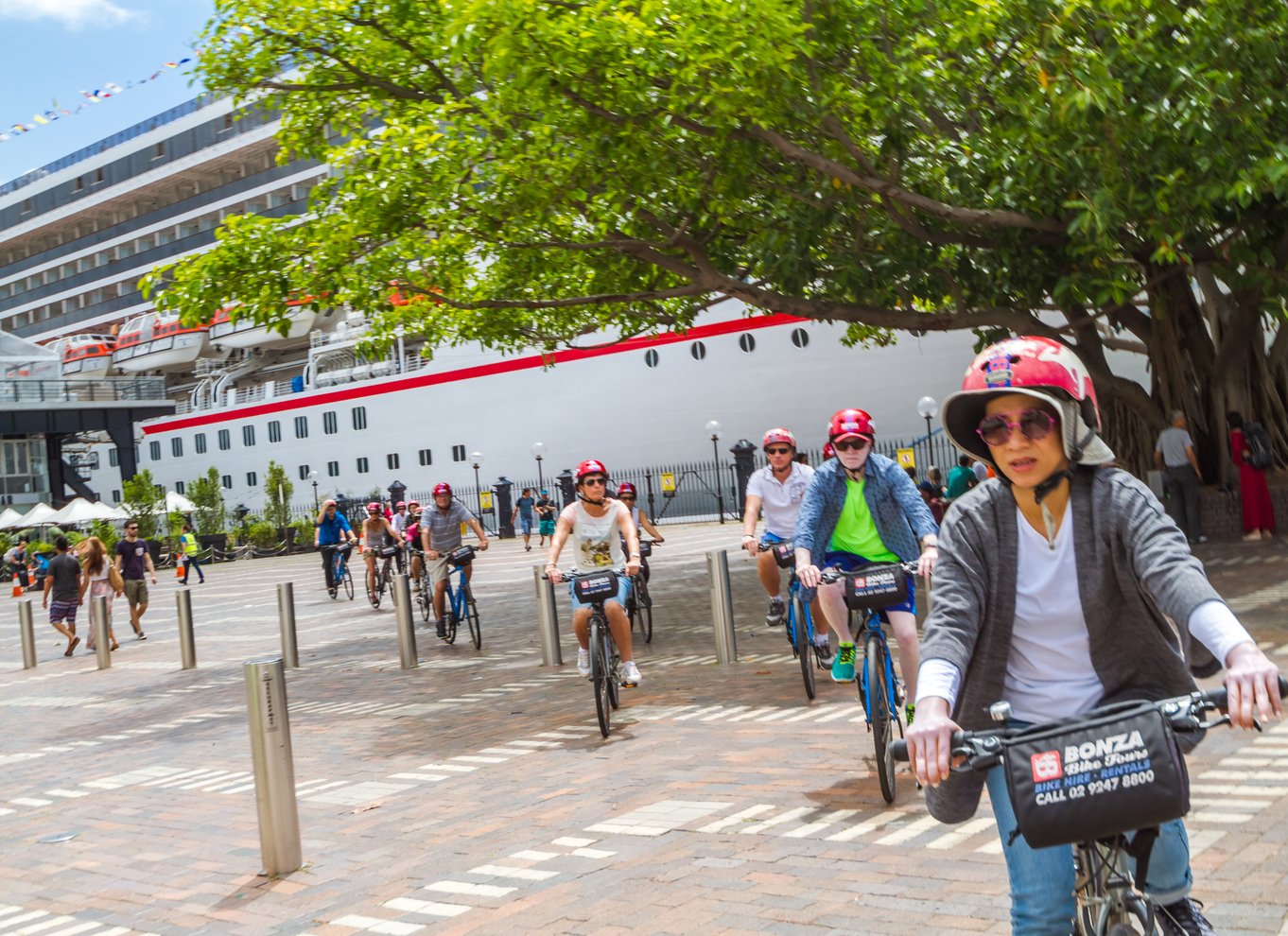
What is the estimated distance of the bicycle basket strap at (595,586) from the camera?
8.34 meters

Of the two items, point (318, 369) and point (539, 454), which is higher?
point (318, 369)

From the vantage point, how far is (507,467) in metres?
41.3

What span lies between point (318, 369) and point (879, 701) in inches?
1705

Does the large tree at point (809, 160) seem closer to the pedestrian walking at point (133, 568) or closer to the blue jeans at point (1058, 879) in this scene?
the pedestrian walking at point (133, 568)

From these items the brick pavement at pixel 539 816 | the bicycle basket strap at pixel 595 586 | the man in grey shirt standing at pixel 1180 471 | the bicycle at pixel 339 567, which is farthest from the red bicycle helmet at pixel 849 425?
the bicycle at pixel 339 567

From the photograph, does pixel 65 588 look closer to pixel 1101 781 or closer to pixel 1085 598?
pixel 1085 598

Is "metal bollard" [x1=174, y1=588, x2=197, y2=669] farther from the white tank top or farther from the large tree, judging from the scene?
the white tank top

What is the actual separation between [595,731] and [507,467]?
3317 centimetres

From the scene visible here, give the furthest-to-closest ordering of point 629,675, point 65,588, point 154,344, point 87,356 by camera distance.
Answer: point 87,356, point 154,344, point 65,588, point 629,675

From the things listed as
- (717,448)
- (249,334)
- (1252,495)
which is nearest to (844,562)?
(1252,495)

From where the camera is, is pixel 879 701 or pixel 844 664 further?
→ pixel 844 664

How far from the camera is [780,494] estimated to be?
31.6 ft

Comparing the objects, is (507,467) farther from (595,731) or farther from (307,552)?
(595,731)

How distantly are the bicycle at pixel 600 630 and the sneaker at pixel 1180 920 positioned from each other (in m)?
5.63
